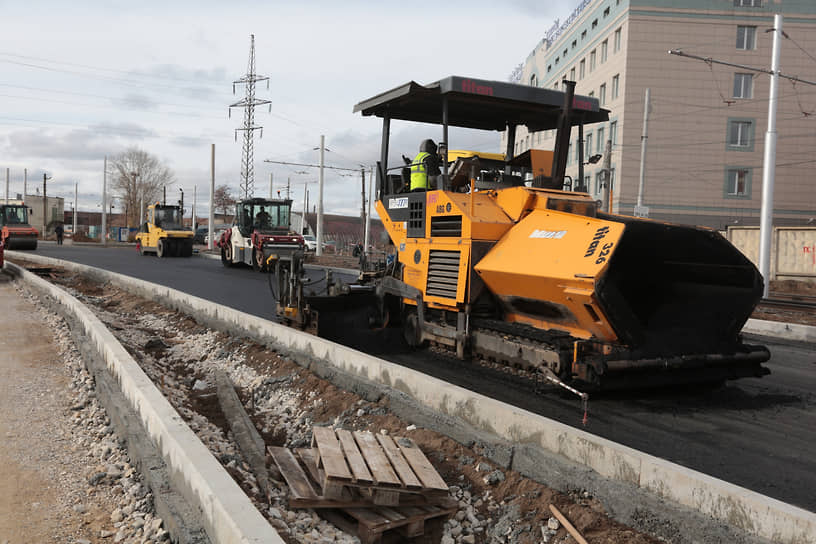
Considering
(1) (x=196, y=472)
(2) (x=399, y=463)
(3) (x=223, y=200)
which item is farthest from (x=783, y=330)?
(3) (x=223, y=200)

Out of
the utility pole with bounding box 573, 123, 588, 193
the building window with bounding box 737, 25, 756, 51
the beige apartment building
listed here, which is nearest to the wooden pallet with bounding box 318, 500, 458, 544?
the utility pole with bounding box 573, 123, 588, 193

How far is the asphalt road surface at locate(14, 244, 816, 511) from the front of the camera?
4492 mm

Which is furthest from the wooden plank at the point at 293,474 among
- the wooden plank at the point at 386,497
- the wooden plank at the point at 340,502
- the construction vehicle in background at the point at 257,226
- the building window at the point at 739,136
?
the building window at the point at 739,136

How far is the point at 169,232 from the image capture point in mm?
32188

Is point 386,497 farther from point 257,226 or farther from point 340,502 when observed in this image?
point 257,226

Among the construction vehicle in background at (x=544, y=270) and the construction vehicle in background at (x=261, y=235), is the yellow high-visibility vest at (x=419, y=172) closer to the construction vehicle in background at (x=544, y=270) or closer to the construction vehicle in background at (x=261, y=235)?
the construction vehicle in background at (x=544, y=270)

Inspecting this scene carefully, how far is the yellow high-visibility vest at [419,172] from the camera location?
26.4ft

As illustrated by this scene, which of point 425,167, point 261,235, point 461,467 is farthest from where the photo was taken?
point 261,235

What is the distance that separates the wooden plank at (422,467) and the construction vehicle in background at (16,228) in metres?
36.5

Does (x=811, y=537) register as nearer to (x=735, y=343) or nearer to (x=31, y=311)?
(x=735, y=343)

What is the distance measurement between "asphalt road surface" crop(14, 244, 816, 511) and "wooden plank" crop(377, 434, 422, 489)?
1.67m

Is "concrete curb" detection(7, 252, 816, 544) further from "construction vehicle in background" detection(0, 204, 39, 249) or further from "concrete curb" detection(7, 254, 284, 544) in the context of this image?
"construction vehicle in background" detection(0, 204, 39, 249)

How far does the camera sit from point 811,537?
308 cm

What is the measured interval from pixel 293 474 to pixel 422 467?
0.90m
